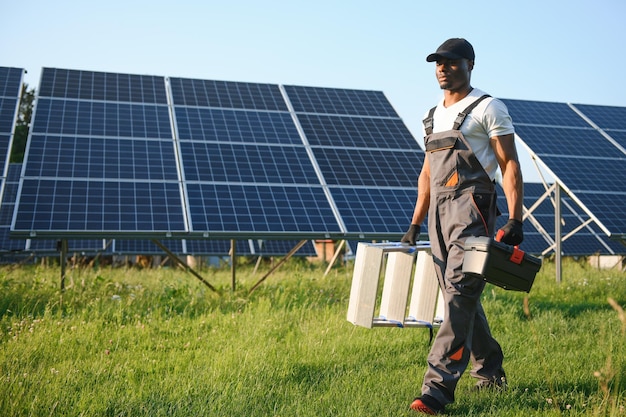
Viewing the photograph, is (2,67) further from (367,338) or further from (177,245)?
(367,338)

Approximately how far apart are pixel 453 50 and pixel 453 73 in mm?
135

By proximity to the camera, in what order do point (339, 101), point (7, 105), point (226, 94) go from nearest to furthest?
point (226, 94) < point (7, 105) < point (339, 101)

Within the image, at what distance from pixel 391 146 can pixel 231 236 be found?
3.68 metres

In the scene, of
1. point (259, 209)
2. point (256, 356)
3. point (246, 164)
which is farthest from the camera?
point (246, 164)

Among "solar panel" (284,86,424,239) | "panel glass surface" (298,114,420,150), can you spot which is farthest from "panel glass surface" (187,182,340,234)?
"panel glass surface" (298,114,420,150)

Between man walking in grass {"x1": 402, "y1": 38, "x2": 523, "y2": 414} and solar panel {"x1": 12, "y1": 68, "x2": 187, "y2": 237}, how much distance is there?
432cm

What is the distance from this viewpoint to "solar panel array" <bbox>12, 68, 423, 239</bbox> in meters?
8.36

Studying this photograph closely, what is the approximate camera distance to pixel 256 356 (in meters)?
5.44

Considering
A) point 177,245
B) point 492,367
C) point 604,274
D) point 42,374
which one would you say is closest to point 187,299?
point 42,374

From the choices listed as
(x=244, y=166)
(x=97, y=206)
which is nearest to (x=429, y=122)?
(x=97, y=206)

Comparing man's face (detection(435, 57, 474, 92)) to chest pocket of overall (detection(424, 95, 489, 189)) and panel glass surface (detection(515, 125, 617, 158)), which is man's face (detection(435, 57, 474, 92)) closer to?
chest pocket of overall (detection(424, 95, 489, 189))

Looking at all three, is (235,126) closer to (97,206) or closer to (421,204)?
(97,206)

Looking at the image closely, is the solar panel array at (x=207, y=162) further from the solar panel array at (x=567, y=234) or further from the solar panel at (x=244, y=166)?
the solar panel array at (x=567, y=234)

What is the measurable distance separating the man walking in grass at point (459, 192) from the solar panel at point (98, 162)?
4317 millimetres
